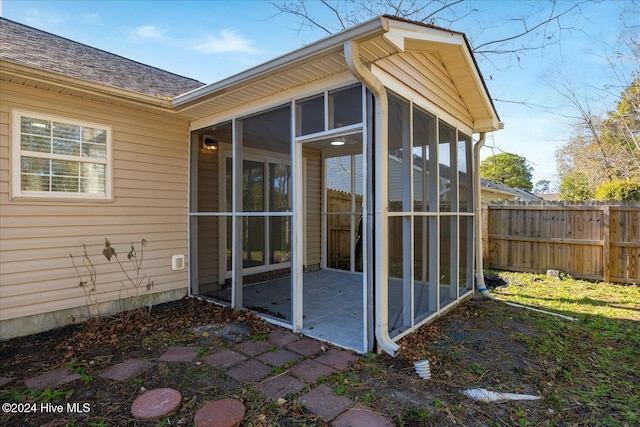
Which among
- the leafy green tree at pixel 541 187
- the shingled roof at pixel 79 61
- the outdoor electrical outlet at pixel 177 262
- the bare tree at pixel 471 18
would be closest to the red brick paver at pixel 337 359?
the outdoor electrical outlet at pixel 177 262

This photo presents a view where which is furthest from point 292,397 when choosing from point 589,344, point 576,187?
point 576,187

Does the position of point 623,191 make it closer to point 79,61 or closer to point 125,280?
point 125,280

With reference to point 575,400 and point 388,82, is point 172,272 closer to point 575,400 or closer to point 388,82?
point 388,82

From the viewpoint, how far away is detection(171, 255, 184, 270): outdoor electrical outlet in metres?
4.99

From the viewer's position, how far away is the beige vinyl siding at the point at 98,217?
3.55 m

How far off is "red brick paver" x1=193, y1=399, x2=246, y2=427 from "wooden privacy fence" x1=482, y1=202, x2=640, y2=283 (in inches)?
281

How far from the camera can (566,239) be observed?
672 centimetres

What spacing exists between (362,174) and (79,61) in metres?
4.33

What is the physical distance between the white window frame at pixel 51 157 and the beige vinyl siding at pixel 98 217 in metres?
0.05

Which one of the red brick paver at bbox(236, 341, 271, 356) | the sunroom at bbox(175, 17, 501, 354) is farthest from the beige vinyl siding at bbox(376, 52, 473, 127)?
the red brick paver at bbox(236, 341, 271, 356)

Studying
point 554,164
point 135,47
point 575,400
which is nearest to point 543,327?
point 575,400

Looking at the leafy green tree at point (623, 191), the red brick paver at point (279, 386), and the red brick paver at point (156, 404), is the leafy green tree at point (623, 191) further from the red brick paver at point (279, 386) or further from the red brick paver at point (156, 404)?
the red brick paver at point (156, 404)

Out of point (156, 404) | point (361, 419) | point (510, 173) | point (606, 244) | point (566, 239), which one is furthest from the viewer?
point (510, 173)

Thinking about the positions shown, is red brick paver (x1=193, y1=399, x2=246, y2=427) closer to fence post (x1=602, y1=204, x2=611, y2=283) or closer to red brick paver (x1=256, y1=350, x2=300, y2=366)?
red brick paver (x1=256, y1=350, x2=300, y2=366)
